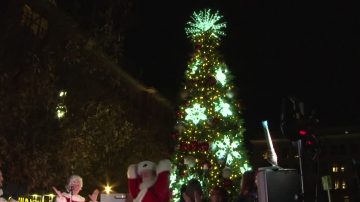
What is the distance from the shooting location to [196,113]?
19.6 m

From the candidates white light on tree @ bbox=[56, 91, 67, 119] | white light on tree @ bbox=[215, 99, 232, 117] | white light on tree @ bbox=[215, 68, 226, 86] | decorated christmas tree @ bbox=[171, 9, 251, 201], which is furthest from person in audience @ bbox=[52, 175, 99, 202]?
white light on tree @ bbox=[215, 68, 226, 86]

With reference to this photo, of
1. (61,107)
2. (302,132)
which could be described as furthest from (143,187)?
A: (61,107)

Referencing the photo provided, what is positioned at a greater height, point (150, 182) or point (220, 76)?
point (220, 76)

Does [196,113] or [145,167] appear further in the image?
[196,113]

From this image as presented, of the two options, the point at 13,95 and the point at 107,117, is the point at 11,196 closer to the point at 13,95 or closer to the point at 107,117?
the point at 13,95

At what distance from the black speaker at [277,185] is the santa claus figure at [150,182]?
2.16m

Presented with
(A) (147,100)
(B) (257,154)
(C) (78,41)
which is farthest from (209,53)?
(B) (257,154)

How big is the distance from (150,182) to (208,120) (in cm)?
1077

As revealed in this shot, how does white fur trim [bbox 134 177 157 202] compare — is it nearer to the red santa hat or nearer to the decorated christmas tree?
the red santa hat

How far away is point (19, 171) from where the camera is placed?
13.7 metres

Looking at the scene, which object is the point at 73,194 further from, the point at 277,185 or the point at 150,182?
the point at 277,185

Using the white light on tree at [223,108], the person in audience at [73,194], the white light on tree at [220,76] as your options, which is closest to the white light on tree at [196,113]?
the white light on tree at [223,108]

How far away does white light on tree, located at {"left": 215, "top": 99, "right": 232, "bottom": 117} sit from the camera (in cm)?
1955

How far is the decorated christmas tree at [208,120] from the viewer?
19031mm
